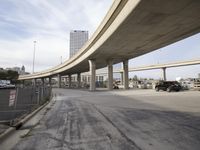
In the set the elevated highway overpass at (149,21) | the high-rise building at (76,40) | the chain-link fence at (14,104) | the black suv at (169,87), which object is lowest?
the chain-link fence at (14,104)

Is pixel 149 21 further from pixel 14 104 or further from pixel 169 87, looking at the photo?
pixel 169 87

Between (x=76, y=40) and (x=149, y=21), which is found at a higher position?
(x=76, y=40)

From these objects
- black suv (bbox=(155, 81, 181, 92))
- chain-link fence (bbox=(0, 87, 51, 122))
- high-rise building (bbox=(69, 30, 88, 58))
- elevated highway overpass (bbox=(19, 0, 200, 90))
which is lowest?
chain-link fence (bbox=(0, 87, 51, 122))

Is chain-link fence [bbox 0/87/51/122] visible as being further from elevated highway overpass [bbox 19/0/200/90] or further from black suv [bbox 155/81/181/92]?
black suv [bbox 155/81/181/92]

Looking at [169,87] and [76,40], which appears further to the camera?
[76,40]

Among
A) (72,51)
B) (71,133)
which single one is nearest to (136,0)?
(71,133)

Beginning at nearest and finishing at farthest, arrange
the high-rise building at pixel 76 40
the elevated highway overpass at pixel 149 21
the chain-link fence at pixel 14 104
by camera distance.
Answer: the chain-link fence at pixel 14 104
the elevated highway overpass at pixel 149 21
the high-rise building at pixel 76 40

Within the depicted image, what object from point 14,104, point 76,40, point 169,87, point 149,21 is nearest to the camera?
point 14,104

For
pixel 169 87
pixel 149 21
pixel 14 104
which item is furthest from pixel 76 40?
pixel 14 104

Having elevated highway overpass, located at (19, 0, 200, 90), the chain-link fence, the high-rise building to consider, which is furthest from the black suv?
the high-rise building

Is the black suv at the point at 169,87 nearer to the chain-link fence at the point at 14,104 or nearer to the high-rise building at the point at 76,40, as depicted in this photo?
the chain-link fence at the point at 14,104

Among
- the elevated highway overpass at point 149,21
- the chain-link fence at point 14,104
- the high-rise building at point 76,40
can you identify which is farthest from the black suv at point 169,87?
the high-rise building at point 76,40

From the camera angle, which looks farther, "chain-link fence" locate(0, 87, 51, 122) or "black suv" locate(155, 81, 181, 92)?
"black suv" locate(155, 81, 181, 92)

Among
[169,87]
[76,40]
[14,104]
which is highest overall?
[76,40]
